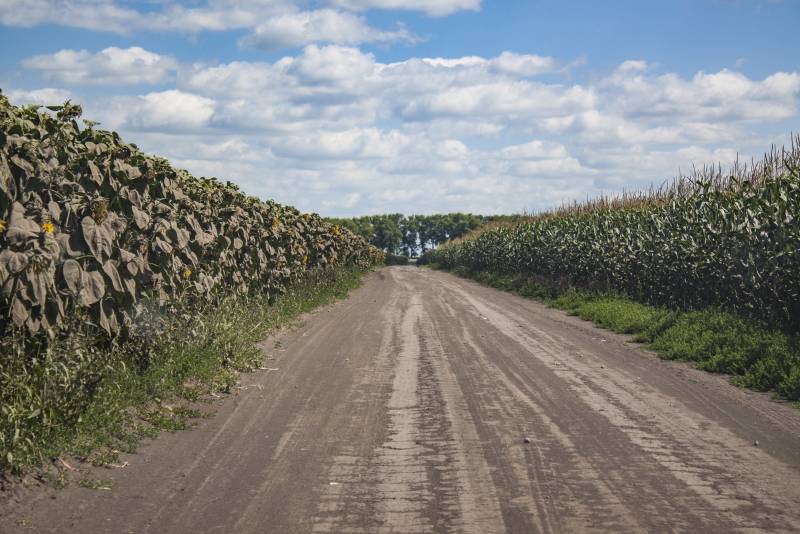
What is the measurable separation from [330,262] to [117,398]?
21.8 meters

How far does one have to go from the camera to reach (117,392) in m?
7.80

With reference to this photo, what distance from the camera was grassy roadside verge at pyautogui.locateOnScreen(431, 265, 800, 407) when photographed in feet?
35.7

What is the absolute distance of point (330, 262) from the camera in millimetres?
29438

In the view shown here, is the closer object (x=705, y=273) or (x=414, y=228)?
(x=705, y=273)

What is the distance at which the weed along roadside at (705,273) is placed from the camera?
42.3ft

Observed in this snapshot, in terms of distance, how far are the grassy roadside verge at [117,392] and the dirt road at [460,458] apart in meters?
0.36

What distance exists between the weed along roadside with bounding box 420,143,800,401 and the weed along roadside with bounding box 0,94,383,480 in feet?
25.8

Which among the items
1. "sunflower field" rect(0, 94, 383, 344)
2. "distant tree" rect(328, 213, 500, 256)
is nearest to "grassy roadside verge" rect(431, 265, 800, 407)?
"sunflower field" rect(0, 94, 383, 344)

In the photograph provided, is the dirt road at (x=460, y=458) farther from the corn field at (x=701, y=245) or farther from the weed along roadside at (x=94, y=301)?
the corn field at (x=701, y=245)

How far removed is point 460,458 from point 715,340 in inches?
336

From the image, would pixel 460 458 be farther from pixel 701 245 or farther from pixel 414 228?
pixel 414 228

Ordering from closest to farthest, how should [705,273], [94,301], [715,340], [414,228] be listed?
[94,301] < [715,340] < [705,273] < [414,228]

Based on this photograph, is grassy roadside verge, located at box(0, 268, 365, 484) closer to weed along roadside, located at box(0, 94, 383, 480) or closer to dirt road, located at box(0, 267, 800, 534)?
weed along roadside, located at box(0, 94, 383, 480)

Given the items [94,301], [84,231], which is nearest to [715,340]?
[94,301]
